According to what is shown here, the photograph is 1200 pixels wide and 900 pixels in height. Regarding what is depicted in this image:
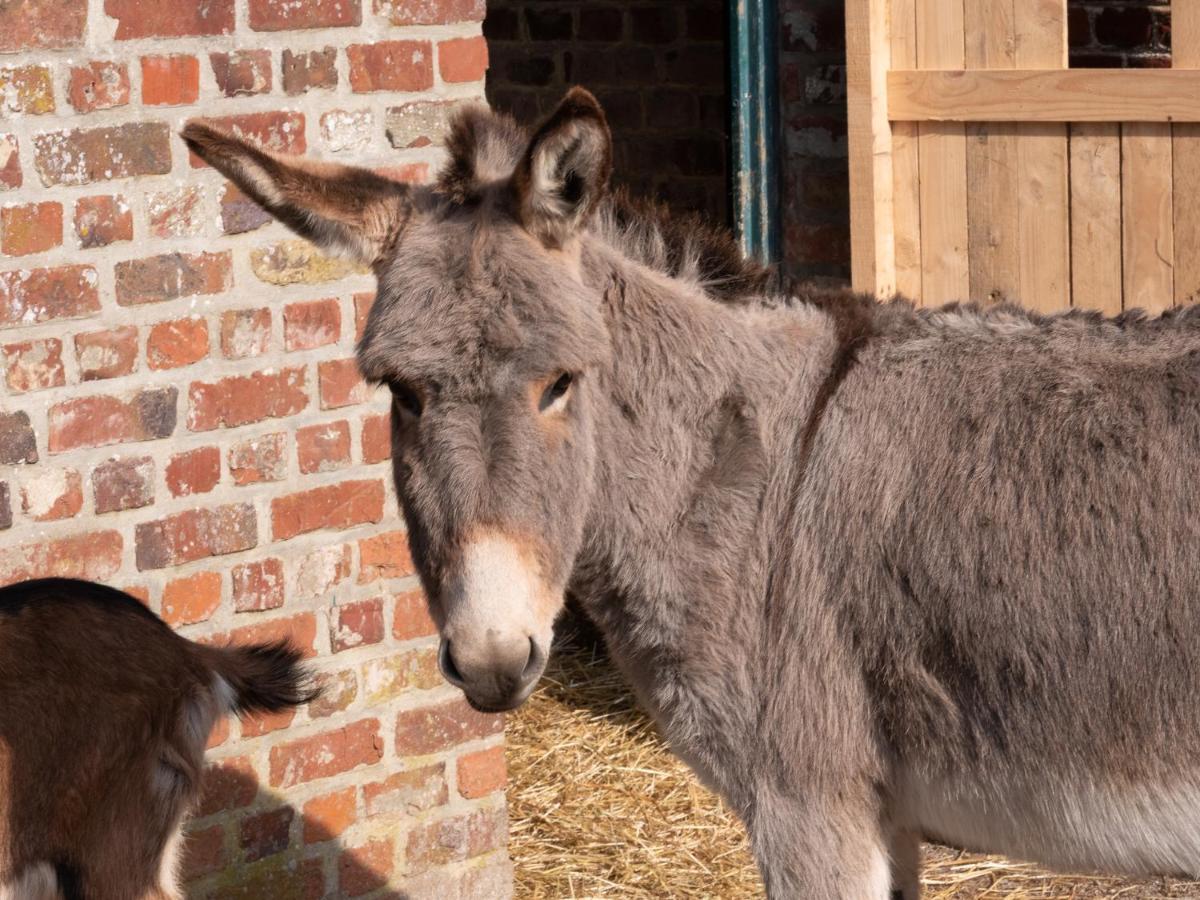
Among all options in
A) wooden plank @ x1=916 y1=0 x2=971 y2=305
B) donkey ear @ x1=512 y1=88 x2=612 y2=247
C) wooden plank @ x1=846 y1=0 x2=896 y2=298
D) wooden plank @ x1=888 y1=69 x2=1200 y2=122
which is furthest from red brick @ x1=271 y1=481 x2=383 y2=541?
wooden plank @ x1=888 y1=69 x2=1200 y2=122

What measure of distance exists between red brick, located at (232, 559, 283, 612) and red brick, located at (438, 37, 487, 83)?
1324 millimetres

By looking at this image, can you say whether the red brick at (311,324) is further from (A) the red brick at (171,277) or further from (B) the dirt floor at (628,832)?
(B) the dirt floor at (628,832)

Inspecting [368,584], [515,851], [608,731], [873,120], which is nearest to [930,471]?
[368,584]

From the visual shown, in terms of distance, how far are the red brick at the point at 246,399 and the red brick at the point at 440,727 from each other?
0.90 metres

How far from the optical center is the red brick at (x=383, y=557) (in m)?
3.85

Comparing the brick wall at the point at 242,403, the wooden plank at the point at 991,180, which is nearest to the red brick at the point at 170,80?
the brick wall at the point at 242,403

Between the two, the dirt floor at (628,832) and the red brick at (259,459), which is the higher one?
the red brick at (259,459)

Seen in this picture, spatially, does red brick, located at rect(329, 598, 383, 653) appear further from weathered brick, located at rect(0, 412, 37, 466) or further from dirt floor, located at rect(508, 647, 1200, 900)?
dirt floor, located at rect(508, 647, 1200, 900)

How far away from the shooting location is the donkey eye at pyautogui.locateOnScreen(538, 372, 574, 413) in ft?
8.49

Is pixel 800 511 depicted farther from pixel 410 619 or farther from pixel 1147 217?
pixel 1147 217

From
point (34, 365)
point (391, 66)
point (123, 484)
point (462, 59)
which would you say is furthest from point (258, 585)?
point (462, 59)

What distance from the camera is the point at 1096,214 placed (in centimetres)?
433

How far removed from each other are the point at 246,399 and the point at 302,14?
3.07 feet

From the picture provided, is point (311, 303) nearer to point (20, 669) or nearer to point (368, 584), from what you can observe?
point (368, 584)
